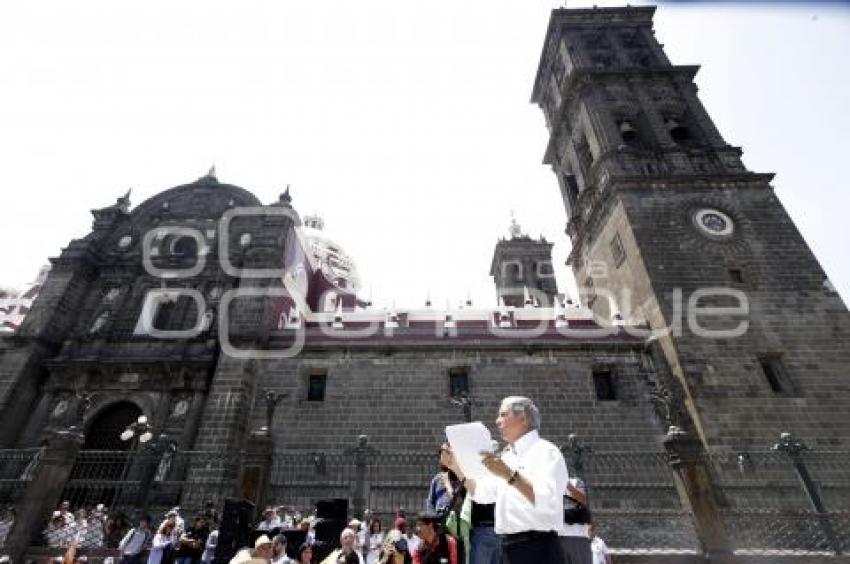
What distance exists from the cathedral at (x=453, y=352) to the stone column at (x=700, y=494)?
1444mm

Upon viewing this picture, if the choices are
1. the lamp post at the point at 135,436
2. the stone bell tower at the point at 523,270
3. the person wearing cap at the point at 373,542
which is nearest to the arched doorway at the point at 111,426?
the lamp post at the point at 135,436

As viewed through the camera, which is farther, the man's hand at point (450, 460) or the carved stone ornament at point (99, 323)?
the carved stone ornament at point (99, 323)

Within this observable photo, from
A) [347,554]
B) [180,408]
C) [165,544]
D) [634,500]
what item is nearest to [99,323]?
[180,408]

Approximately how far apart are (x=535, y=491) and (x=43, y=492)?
1114 centimetres

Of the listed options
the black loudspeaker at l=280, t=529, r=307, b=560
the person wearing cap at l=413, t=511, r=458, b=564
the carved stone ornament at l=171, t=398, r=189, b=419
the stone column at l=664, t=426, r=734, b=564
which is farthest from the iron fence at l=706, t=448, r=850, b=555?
the carved stone ornament at l=171, t=398, r=189, b=419

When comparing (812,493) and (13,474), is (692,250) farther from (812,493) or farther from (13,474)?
(13,474)

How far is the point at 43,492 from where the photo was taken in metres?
9.32

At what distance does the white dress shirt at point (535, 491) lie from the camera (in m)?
2.55

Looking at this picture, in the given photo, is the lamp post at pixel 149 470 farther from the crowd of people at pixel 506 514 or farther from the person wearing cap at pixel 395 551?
the person wearing cap at pixel 395 551

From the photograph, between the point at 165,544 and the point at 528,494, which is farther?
the point at 165,544

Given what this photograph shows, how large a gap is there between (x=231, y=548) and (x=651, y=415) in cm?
1264

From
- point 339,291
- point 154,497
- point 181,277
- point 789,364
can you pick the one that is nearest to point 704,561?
point 789,364

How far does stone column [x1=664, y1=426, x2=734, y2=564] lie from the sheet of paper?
7257 mm

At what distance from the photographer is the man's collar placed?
289cm
